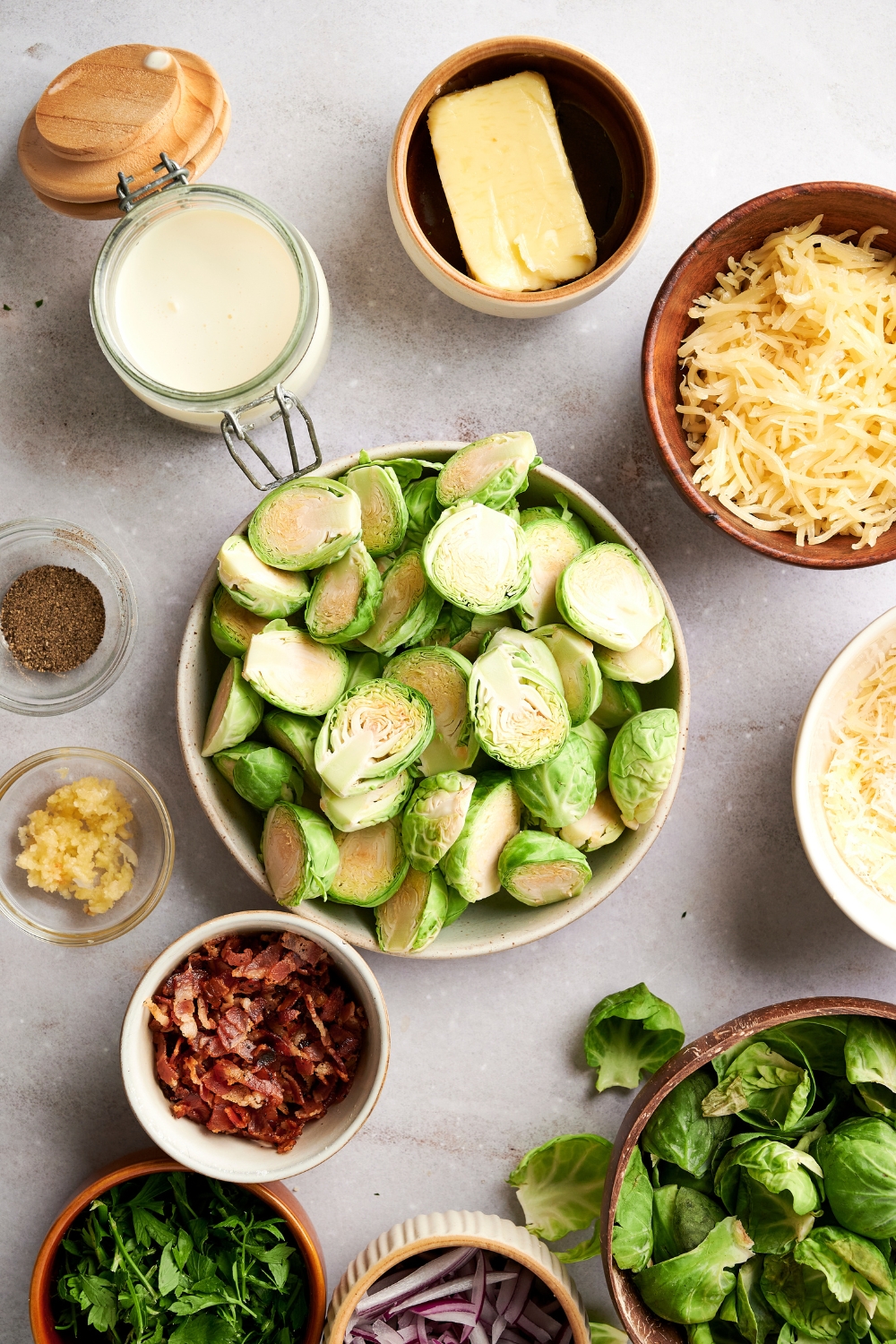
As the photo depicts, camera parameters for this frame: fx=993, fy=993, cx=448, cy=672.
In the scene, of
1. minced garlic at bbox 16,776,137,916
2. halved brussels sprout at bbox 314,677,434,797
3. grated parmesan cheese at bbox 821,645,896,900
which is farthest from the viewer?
minced garlic at bbox 16,776,137,916

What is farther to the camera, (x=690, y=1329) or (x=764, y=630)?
(x=764, y=630)

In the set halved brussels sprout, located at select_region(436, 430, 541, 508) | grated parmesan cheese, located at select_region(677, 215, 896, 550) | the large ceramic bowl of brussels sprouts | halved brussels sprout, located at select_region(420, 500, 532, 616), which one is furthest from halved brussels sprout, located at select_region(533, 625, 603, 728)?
grated parmesan cheese, located at select_region(677, 215, 896, 550)

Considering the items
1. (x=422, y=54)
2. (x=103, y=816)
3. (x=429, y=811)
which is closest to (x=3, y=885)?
(x=103, y=816)

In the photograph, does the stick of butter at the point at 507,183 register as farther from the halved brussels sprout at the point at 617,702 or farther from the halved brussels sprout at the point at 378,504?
the halved brussels sprout at the point at 617,702

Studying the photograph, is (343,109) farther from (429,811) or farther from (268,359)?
(429,811)

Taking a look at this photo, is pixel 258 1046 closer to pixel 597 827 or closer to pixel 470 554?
pixel 597 827

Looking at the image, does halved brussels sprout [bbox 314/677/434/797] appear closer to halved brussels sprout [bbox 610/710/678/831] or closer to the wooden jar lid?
halved brussels sprout [bbox 610/710/678/831]

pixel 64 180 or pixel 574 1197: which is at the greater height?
pixel 64 180
